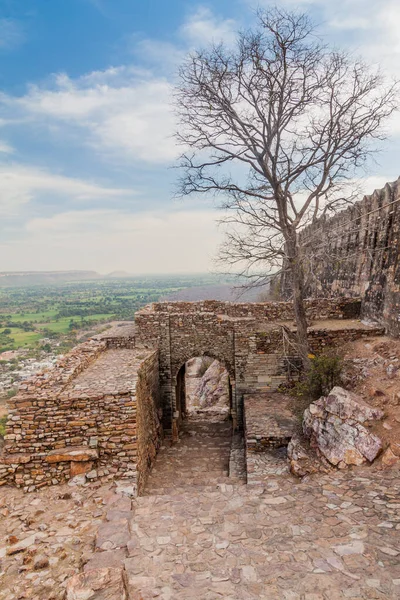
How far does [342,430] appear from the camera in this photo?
25.3 ft

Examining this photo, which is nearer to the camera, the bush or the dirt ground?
the dirt ground

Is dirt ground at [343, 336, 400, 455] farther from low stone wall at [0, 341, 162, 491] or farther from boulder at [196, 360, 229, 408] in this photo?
boulder at [196, 360, 229, 408]

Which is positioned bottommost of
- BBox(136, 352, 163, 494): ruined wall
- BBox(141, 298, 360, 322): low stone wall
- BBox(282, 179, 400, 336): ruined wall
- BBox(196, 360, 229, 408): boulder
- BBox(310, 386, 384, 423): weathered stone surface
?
BBox(196, 360, 229, 408): boulder

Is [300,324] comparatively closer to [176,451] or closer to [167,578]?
[176,451]

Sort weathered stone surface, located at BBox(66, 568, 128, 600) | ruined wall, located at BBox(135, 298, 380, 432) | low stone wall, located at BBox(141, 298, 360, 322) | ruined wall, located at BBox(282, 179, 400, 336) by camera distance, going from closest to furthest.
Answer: weathered stone surface, located at BBox(66, 568, 128, 600), ruined wall, located at BBox(282, 179, 400, 336), ruined wall, located at BBox(135, 298, 380, 432), low stone wall, located at BBox(141, 298, 360, 322)

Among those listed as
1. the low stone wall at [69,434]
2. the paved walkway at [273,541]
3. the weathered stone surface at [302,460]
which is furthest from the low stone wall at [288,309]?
the paved walkway at [273,541]

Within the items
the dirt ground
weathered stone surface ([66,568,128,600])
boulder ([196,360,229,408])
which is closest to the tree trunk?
the dirt ground

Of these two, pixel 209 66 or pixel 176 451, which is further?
pixel 176 451

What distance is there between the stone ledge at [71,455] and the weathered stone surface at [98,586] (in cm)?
321

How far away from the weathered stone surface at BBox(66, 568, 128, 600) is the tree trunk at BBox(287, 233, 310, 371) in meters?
8.25

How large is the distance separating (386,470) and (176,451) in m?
7.43

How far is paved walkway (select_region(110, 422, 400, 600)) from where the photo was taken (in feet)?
14.3

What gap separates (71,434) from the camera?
313 inches

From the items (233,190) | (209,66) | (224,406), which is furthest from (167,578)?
(224,406)
